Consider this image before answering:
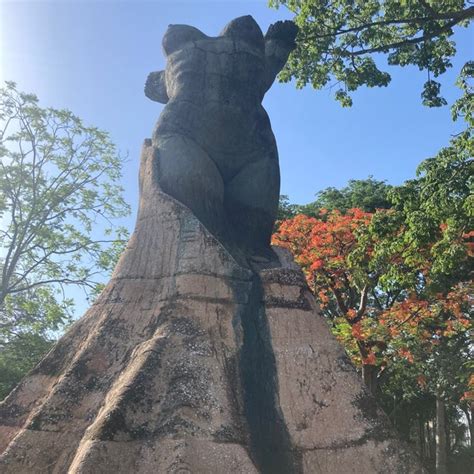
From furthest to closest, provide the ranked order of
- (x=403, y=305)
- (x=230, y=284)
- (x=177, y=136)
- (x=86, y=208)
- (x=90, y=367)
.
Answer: (x=86, y=208) → (x=403, y=305) → (x=177, y=136) → (x=230, y=284) → (x=90, y=367)

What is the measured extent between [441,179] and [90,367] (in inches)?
307

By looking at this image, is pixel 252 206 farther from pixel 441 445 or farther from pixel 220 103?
pixel 441 445

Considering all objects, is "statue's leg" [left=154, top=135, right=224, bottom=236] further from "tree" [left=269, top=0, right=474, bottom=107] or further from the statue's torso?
"tree" [left=269, top=0, right=474, bottom=107]

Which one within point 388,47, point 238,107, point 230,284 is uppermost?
point 388,47

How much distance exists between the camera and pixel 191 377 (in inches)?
104

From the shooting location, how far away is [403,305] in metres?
13.4

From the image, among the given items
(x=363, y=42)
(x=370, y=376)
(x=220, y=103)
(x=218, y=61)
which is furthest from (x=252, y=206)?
(x=370, y=376)

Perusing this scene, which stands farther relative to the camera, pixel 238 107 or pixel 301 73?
pixel 301 73

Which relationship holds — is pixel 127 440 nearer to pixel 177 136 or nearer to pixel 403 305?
pixel 177 136

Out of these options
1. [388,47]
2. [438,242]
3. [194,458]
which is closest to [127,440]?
[194,458]

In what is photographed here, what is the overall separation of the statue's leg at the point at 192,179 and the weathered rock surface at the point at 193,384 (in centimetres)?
29

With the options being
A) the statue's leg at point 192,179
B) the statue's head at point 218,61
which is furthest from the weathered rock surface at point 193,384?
the statue's head at point 218,61

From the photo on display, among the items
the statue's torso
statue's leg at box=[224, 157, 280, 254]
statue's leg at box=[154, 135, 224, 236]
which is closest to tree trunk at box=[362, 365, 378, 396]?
statue's leg at box=[224, 157, 280, 254]

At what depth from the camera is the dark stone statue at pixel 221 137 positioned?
12.5 feet
